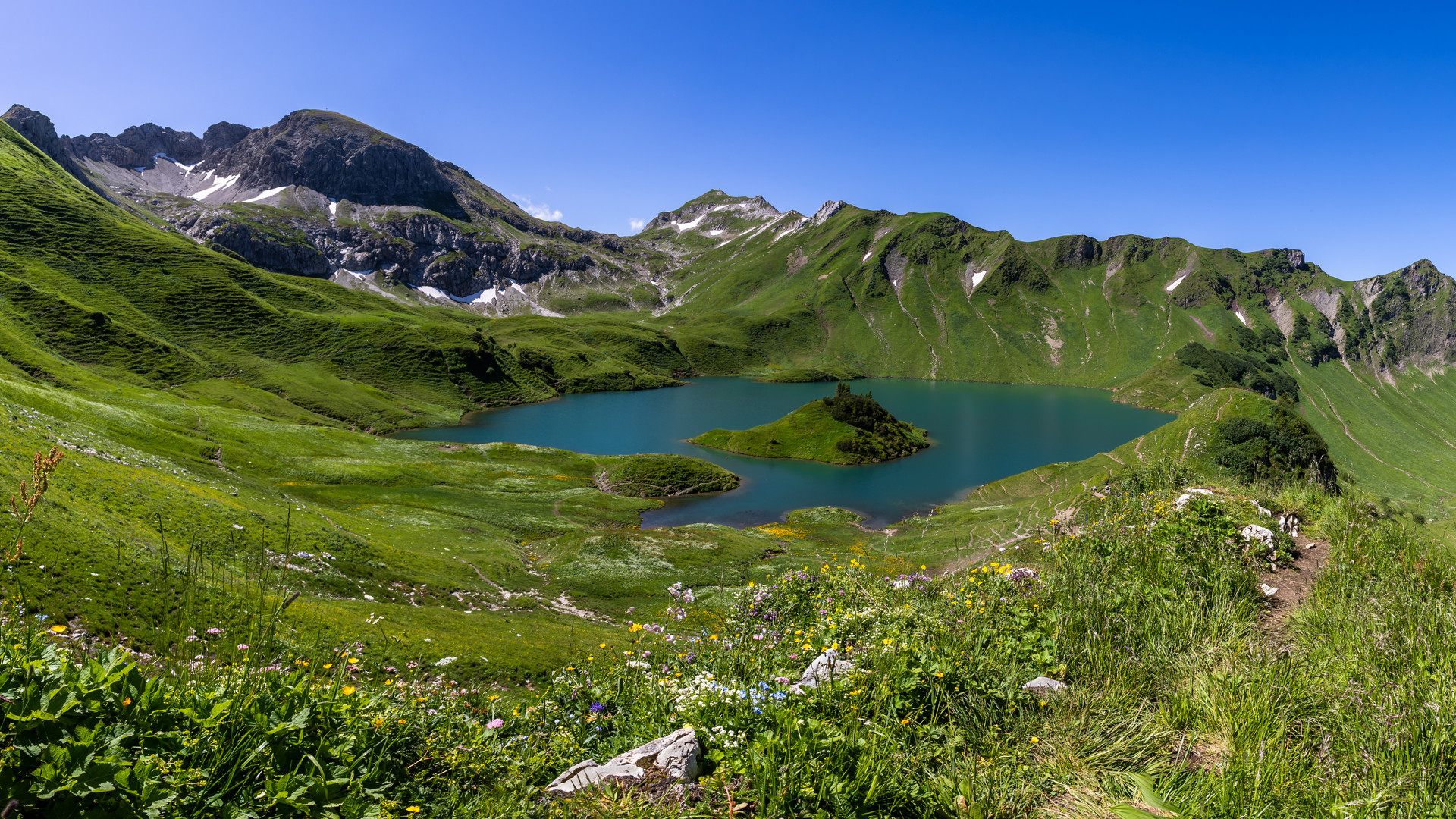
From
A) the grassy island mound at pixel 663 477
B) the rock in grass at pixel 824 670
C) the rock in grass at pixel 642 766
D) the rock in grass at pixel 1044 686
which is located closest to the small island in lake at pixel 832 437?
the grassy island mound at pixel 663 477

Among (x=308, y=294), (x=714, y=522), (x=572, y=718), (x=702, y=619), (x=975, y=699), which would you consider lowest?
(x=714, y=522)

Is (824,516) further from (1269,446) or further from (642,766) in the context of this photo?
(642,766)

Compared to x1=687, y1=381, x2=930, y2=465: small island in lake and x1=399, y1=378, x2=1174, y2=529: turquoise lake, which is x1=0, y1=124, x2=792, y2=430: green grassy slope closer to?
→ x1=399, y1=378, x2=1174, y2=529: turquoise lake

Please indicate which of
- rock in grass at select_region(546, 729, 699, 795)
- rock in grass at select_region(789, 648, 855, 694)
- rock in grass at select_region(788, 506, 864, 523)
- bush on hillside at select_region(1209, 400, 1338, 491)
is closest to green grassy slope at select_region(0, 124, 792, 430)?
rock in grass at select_region(788, 506, 864, 523)

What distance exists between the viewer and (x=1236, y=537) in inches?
385

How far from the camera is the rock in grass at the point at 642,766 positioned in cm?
476

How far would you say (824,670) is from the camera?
268 inches

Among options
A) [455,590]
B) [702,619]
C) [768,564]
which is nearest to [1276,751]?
[702,619]

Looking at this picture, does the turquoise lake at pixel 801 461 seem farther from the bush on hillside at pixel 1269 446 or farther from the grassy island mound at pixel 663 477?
the bush on hillside at pixel 1269 446

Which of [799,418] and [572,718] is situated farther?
[799,418]

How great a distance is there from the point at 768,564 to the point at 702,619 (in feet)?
99.4

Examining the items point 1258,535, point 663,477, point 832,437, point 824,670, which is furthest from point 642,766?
point 832,437

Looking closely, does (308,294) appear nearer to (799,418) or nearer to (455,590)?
(799,418)

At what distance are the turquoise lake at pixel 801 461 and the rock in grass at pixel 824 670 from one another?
67830mm
